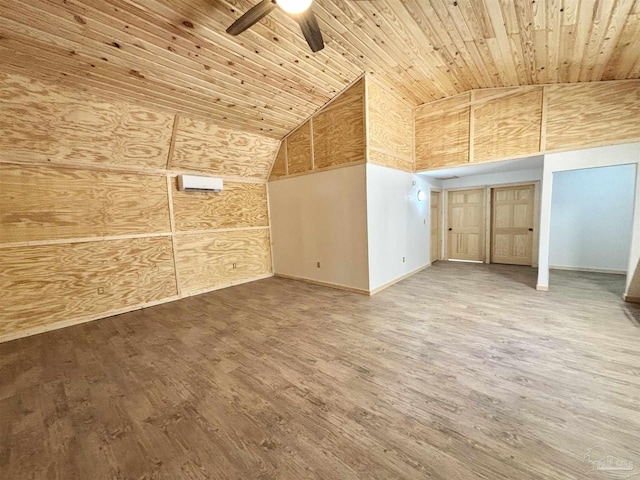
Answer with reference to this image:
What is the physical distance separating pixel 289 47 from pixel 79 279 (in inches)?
172

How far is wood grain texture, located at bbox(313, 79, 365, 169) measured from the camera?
4195mm

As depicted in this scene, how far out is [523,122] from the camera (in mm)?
4359

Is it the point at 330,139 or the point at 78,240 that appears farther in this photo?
the point at 330,139

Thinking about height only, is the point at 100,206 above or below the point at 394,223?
above

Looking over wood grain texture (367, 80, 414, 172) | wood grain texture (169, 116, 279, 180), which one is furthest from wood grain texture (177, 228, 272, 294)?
wood grain texture (367, 80, 414, 172)

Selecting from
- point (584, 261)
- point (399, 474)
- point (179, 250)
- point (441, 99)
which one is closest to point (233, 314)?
point (179, 250)

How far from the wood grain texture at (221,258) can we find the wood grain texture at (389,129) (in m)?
3.16

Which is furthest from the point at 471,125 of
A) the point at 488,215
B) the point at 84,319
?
the point at 84,319

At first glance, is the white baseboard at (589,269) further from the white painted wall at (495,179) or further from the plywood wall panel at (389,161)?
the plywood wall panel at (389,161)

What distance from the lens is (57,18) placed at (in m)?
2.34

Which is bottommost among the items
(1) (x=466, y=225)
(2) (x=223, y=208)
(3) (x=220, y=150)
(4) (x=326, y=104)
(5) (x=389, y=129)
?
(1) (x=466, y=225)

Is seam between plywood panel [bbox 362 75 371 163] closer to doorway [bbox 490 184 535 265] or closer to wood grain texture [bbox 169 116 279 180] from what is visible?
wood grain texture [bbox 169 116 279 180]

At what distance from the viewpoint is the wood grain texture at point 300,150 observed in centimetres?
503

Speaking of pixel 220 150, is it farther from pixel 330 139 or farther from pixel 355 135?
pixel 355 135
